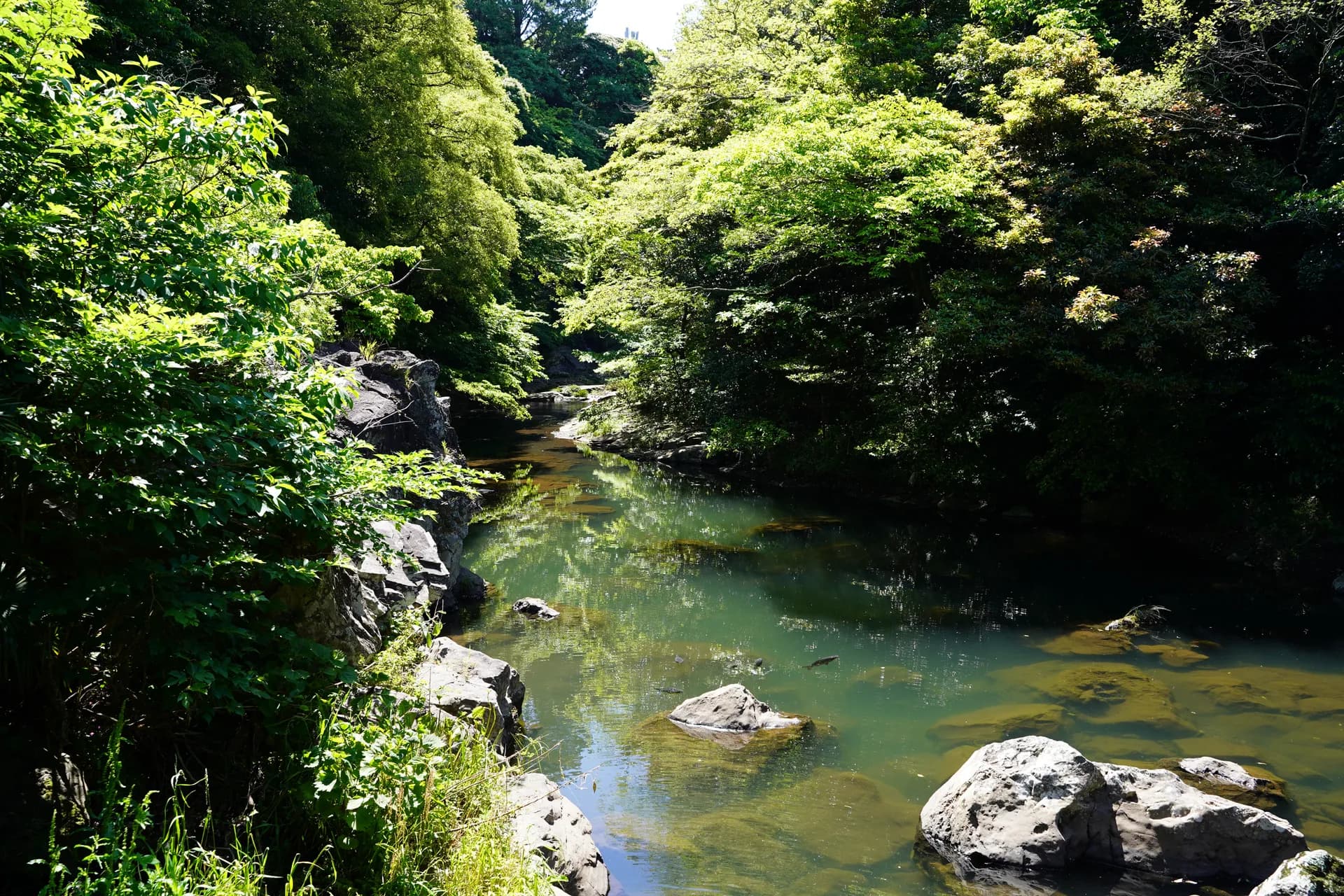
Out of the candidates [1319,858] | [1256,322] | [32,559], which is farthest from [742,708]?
[1256,322]

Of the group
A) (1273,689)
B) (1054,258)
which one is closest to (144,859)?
(1273,689)

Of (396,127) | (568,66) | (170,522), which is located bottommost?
(170,522)

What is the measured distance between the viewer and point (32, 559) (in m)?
2.89

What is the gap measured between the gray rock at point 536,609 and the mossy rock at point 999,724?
4370 millimetres

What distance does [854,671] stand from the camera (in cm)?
815

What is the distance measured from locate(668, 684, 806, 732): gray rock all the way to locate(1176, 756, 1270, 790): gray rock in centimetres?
283

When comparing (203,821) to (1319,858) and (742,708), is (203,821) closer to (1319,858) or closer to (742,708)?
(742,708)

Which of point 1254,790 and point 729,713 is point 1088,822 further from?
point 729,713

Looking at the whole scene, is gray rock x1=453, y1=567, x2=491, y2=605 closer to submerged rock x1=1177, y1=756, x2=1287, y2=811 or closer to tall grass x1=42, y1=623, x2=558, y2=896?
tall grass x1=42, y1=623, x2=558, y2=896

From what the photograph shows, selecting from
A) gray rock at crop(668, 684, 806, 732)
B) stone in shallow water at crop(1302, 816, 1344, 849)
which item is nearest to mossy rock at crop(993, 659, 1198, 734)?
stone in shallow water at crop(1302, 816, 1344, 849)

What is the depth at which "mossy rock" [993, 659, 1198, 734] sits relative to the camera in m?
6.99

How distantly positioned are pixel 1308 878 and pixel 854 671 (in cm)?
427

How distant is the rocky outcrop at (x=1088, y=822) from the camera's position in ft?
16.2

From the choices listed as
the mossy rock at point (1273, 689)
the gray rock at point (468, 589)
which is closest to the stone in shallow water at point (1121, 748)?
the mossy rock at point (1273, 689)
